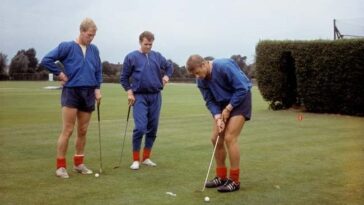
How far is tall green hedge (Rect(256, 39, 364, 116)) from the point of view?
57.5 feet

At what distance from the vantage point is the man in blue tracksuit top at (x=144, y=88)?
850 cm

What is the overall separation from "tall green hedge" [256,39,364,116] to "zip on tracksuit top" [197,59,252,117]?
453 inches

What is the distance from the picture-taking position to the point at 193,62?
6.61 metres

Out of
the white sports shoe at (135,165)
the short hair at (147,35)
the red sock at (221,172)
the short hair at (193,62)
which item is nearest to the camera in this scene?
the short hair at (193,62)

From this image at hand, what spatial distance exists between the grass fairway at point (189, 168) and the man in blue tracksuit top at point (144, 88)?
1.64 ft

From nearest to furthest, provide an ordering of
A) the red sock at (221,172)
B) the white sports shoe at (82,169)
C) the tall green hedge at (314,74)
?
1. the red sock at (221,172)
2. the white sports shoe at (82,169)
3. the tall green hedge at (314,74)

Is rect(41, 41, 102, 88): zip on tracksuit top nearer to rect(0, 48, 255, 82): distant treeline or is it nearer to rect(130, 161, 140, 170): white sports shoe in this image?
rect(130, 161, 140, 170): white sports shoe

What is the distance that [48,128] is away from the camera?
13.7 meters

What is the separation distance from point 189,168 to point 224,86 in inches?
75.9

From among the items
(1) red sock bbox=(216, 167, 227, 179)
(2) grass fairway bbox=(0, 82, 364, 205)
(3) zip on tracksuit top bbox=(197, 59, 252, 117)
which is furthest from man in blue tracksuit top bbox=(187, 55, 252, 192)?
(2) grass fairway bbox=(0, 82, 364, 205)

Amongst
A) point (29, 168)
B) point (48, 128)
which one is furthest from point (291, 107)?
point (29, 168)

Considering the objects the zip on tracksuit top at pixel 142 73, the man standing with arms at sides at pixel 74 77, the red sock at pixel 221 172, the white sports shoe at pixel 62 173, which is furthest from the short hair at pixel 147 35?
the red sock at pixel 221 172

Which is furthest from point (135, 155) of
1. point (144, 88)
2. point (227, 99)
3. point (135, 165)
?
point (227, 99)

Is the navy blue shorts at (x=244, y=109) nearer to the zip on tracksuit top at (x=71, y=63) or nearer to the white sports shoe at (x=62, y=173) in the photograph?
the zip on tracksuit top at (x=71, y=63)
